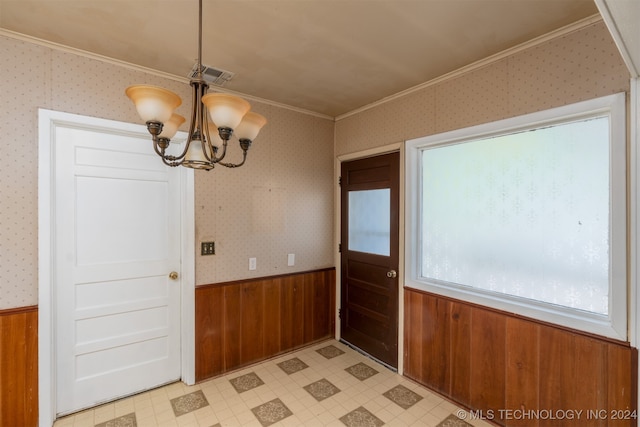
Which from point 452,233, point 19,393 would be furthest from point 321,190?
point 19,393

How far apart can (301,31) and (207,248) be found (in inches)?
72.9

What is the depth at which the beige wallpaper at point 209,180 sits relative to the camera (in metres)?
1.90

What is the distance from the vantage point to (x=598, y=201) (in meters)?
1.74

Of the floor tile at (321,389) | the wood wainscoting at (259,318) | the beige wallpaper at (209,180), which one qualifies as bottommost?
the floor tile at (321,389)

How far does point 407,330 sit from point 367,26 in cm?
241

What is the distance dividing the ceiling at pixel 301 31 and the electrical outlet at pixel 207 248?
1407 millimetres

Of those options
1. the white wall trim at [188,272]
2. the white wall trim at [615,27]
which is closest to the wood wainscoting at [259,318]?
the white wall trim at [188,272]

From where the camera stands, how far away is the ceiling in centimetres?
161

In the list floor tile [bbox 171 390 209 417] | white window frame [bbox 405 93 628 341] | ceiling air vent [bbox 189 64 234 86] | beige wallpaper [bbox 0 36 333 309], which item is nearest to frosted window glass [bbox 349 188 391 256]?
beige wallpaper [bbox 0 36 333 309]

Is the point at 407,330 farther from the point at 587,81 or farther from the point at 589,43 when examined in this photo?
the point at 589,43

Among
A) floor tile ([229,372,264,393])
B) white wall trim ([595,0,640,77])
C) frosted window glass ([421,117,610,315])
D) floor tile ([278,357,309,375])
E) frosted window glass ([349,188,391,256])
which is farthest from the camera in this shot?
frosted window glass ([349,188,391,256])

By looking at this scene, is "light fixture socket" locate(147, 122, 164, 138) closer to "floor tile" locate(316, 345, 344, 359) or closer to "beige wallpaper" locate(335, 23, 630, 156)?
"beige wallpaper" locate(335, 23, 630, 156)

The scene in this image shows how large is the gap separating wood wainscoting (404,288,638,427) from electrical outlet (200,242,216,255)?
177cm

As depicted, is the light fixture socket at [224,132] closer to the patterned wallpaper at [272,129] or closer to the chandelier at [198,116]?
the chandelier at [198,116]
